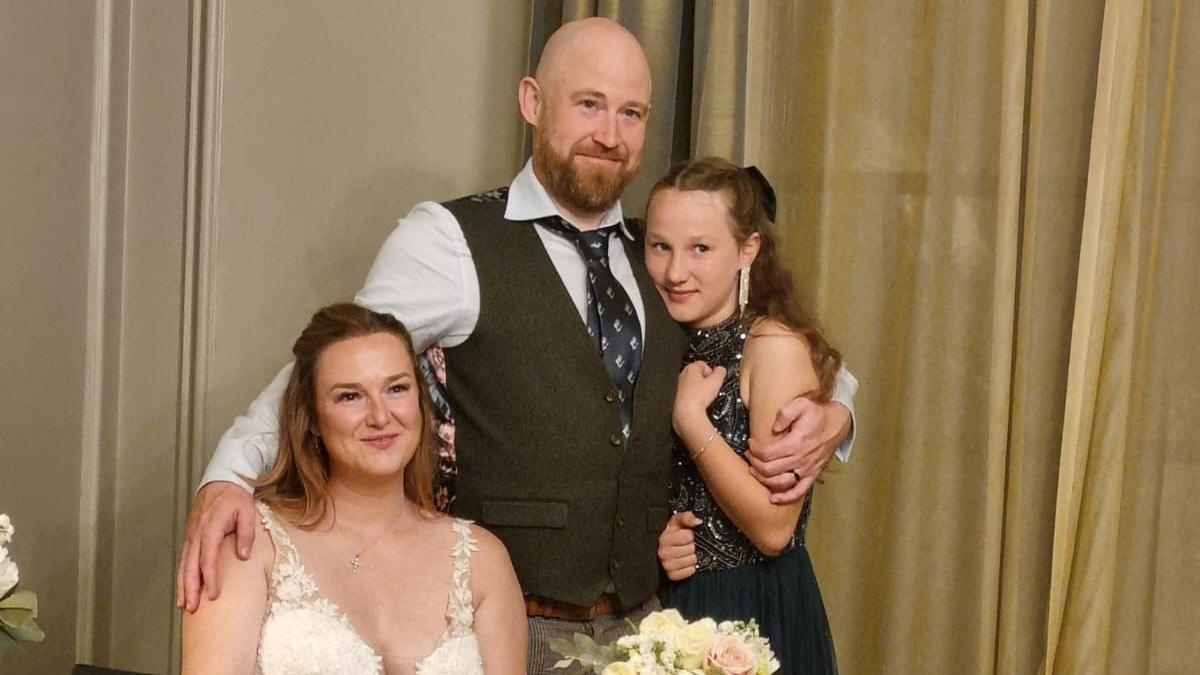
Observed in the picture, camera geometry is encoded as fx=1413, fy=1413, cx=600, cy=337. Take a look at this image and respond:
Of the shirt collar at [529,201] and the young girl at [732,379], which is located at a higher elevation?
the shirt collar at [529,201]

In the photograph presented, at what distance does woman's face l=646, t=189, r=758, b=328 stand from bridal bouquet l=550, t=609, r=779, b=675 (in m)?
0.80

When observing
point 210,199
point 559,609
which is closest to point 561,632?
point 559,609

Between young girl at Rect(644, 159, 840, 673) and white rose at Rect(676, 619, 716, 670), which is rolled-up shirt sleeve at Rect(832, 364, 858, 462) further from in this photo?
white rose at Rect(676, 619, 716, 670)

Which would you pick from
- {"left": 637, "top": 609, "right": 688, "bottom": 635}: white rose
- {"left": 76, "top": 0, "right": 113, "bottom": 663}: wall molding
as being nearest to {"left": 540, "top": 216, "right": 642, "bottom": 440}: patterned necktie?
{"left": 637, "top": 609, "right": 688, "bottom": 635}: white rose

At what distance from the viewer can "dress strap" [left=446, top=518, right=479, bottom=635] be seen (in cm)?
210

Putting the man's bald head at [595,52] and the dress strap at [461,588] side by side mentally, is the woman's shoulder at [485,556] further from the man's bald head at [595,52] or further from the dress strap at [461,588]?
the man's bald head at [595,52]

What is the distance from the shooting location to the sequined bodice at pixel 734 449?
240 cm

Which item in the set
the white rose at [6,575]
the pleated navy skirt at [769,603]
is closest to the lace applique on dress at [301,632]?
the white rose at [6,575]

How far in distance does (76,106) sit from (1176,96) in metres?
2.22

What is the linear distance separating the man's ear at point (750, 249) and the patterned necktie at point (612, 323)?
0.24 meters

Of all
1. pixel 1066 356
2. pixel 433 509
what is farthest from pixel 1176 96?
pixel 433 509

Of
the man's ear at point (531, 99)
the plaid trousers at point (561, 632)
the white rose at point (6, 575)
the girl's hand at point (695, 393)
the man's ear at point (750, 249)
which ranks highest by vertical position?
the man's ear at point (531, 99)

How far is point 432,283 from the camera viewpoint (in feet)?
7.39

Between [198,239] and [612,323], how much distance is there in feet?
3.75
